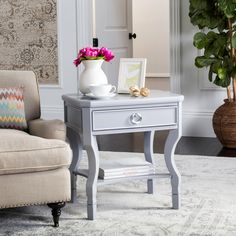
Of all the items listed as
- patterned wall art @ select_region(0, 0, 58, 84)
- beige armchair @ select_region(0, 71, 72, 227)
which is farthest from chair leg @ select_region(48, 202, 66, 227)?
patterned wall art @ select_region(0, 0, 58, 84)

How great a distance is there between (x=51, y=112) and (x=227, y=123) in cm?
210

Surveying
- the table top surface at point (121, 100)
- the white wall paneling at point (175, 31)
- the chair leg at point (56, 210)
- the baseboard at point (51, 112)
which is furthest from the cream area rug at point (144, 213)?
the baseboard at point (51, 112)

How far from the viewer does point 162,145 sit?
5.62 metres

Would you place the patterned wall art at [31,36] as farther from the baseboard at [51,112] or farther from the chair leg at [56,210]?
the chair leg at [56,210]

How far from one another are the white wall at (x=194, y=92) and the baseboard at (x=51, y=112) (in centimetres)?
136

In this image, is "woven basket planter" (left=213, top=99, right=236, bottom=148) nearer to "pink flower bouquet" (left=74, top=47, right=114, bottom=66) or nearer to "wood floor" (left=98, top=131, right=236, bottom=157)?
"wood floor" (left=98, top=131, right=236, bottom=157)

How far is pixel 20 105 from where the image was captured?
362cm

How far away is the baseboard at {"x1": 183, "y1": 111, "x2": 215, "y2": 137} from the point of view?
234 inches

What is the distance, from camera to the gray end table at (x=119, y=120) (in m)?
3.23

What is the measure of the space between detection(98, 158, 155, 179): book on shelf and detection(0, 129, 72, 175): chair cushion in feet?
1.04

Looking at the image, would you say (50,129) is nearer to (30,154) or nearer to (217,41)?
(30,154)

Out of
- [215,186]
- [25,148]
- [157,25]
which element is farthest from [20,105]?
[157,25]

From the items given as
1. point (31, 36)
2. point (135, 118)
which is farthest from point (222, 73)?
point (31, 36)

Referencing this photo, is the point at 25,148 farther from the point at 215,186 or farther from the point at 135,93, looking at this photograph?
the point at 215,186
